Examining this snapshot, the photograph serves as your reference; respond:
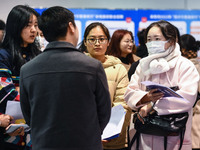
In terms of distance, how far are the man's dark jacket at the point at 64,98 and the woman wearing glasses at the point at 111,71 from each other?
3.41 ft

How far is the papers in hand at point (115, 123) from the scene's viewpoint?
2086 mm

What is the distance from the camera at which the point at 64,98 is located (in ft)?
5.17

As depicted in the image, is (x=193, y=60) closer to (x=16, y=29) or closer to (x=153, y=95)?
(x=153, y=95)

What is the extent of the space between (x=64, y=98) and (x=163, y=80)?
3.32 ft

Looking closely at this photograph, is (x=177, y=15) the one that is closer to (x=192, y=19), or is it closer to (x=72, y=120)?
(x=192, y=19)

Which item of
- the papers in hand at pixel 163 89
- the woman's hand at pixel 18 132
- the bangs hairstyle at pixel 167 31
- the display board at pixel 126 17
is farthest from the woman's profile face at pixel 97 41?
the display board at pixel 126 17

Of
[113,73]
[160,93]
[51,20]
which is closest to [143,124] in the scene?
[160,93]

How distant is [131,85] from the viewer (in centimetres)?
242

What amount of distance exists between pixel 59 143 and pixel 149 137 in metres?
0.94

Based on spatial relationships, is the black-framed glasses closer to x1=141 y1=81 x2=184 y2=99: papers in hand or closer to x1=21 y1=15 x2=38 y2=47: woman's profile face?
x1=21 y1=15 x2=38 y2=47: woman's profile face

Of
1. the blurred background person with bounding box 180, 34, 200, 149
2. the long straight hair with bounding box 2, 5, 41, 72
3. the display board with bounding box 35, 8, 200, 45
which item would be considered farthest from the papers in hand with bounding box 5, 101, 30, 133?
the display board with bounding box 35, 8, 200, 45

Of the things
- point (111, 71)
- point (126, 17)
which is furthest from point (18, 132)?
point (126, 17)

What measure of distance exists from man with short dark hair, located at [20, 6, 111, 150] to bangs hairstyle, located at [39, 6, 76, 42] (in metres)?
0.06

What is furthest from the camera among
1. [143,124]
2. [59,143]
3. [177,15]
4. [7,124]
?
[177,15]
